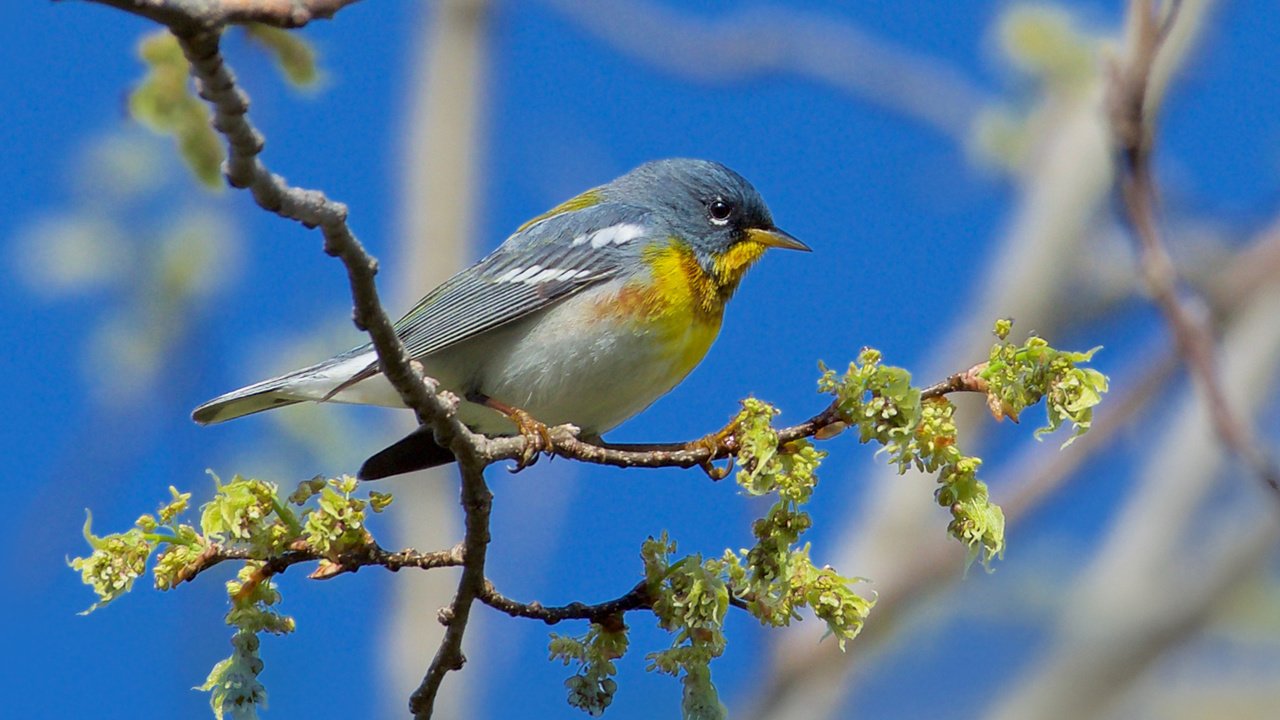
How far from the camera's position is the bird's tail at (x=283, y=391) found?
4.41 meters

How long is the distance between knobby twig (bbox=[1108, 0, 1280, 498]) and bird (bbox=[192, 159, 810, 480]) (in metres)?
2.12

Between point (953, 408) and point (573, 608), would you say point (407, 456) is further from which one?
point (953, 408)

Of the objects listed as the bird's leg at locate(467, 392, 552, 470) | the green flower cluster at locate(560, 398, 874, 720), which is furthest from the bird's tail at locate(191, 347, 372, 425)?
the green flower cluster at locate(560, 398, 874, 720)

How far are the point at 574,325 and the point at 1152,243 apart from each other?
2.38 meters

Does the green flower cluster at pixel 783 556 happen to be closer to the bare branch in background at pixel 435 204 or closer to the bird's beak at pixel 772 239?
the bird's beak at pixel 772 239

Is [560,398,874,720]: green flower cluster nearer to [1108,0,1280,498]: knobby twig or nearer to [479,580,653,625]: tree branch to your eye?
[479,580,653,625]: tree branch

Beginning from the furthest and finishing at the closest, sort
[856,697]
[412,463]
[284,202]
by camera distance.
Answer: [856,697], [412,463], [284,202]

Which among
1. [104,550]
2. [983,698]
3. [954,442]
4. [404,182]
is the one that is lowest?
[954,442]

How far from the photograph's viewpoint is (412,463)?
4168 millimetres

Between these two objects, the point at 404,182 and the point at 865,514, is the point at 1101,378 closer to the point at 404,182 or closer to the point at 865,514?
the point at 865,514

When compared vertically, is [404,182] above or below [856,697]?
above

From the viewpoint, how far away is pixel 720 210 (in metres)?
5.11

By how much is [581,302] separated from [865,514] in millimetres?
4014

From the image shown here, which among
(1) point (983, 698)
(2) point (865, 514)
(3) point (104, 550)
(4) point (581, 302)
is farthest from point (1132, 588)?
(3) point (104, 550)
